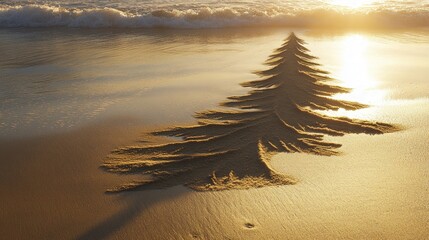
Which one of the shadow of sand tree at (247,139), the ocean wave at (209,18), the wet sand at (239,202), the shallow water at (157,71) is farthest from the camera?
the ocean wave at (209,18)

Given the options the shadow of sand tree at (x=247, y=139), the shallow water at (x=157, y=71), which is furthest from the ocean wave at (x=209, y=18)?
the shadow of sand tree at (x=247, y=139)

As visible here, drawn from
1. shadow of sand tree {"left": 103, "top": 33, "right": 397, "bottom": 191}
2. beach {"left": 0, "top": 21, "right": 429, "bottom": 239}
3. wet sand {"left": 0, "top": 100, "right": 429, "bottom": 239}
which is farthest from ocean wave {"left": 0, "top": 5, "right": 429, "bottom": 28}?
wet sand {"left": 0, "top": 100, "right": 429, "bottom": 239}

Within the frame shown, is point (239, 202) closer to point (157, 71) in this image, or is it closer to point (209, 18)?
point (157, 71)

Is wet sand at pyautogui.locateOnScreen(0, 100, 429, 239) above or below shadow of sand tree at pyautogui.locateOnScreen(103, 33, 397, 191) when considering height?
below

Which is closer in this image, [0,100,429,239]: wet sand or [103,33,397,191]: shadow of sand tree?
[0,100,429,239]: wet sand

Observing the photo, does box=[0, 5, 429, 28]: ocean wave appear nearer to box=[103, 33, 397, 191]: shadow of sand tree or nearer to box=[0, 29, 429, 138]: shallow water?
box=[0, 29, 429, 138]: shallow water

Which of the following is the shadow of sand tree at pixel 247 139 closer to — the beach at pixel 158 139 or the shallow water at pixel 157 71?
the beach at pixel 158 139

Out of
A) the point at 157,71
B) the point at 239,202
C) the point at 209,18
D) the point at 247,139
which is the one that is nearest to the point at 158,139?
the point at 247,139
